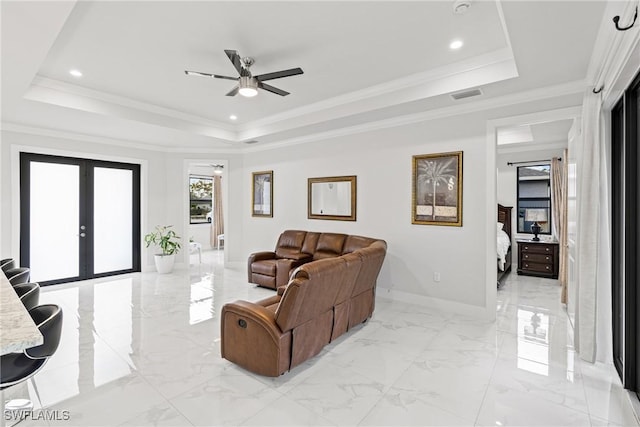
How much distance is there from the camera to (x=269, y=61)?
3.45 meters

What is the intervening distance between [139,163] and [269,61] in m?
4.75

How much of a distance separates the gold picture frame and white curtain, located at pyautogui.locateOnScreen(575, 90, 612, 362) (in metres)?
5.23

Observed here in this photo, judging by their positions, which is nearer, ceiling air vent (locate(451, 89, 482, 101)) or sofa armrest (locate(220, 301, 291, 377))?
sofa armrest (locate(220, 301, 291, 377))

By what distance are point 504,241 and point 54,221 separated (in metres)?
8.35

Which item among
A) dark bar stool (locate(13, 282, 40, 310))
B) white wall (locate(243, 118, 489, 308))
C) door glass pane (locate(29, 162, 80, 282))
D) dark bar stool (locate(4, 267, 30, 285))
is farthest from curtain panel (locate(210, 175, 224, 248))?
dark bar stool (locate(13, 282, 40, 310))

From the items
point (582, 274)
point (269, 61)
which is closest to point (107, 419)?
point (269, 61)

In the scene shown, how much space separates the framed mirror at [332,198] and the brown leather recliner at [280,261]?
0.54 metres

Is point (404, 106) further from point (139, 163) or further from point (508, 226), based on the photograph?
point (139, 163)

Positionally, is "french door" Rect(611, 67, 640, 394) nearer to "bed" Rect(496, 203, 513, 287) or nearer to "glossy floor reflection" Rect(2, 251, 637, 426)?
"glossy floor reflection" Rect(2, 251, 637, 426)

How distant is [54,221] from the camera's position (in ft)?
18.7

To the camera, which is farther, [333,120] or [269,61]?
[333,120]

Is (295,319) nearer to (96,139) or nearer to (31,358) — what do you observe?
(31,358)

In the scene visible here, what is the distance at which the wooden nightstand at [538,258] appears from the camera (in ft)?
19.9

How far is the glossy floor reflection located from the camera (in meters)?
2.19
